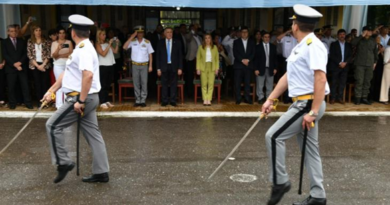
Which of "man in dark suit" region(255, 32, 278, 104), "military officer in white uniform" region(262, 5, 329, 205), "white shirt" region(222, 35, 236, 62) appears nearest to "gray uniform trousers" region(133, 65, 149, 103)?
"white shirt" region(222, 35, 236, 62)


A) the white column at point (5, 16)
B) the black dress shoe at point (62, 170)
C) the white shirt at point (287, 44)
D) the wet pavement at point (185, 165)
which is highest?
the white column at point (5, 16)

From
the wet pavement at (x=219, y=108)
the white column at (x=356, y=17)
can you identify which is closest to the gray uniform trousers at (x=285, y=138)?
the wet pavement at (x=219, y=108)

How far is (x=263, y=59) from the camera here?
31.6ft

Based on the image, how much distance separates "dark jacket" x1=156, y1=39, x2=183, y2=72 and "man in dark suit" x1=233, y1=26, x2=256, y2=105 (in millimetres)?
1321

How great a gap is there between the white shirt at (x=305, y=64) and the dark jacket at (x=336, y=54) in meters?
6.15

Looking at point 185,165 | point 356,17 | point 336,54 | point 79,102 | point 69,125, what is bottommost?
point 185,165

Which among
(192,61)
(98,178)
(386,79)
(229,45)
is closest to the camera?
(98,178)

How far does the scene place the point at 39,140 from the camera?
657cm

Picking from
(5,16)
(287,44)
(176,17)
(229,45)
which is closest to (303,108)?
(287,44)

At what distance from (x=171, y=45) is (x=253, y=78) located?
7.52ft

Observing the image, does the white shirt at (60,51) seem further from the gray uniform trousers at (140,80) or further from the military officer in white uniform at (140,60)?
the gray uniform trousers at (140,80)

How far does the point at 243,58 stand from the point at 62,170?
233 inches

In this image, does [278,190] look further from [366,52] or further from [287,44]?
[366,52]

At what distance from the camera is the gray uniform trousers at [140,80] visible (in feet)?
30.5
